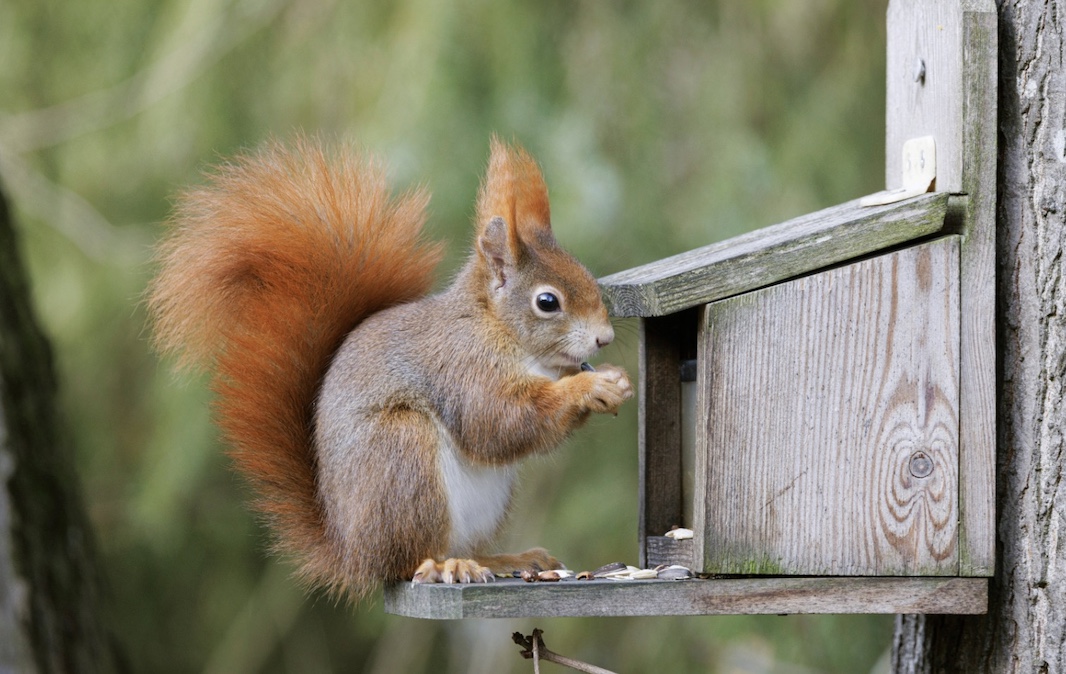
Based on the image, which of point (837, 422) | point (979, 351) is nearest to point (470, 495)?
point (837, 422)

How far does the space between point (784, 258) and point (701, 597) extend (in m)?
0.40

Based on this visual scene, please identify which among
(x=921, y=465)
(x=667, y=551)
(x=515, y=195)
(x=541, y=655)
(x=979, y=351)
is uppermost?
(x=515, y=195)

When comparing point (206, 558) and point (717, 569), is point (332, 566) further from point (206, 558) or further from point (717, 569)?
point (206, 558)

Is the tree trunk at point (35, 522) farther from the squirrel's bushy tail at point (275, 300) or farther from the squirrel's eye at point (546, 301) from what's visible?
the squirrel's eye at point (546, 301)

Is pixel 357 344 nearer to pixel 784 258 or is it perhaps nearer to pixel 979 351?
pixel 784 258

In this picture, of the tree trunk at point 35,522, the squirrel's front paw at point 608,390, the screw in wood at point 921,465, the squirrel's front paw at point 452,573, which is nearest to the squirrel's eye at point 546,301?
the squirrel's front paw at point 608,390

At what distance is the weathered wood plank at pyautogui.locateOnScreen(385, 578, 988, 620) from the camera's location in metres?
1.32

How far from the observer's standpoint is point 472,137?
85.4 inches

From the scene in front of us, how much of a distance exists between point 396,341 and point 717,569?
554 mm

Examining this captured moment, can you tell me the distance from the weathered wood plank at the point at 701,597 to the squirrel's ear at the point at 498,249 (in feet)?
1.55

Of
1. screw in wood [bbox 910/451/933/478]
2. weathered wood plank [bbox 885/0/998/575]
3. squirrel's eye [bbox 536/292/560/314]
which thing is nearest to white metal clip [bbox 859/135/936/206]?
weathered wood plank [bbox 885/0/998/575]

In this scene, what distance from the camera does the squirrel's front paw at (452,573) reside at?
142 cm

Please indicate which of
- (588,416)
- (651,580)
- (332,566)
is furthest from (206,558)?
(651,580)

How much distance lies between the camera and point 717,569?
1.35m
